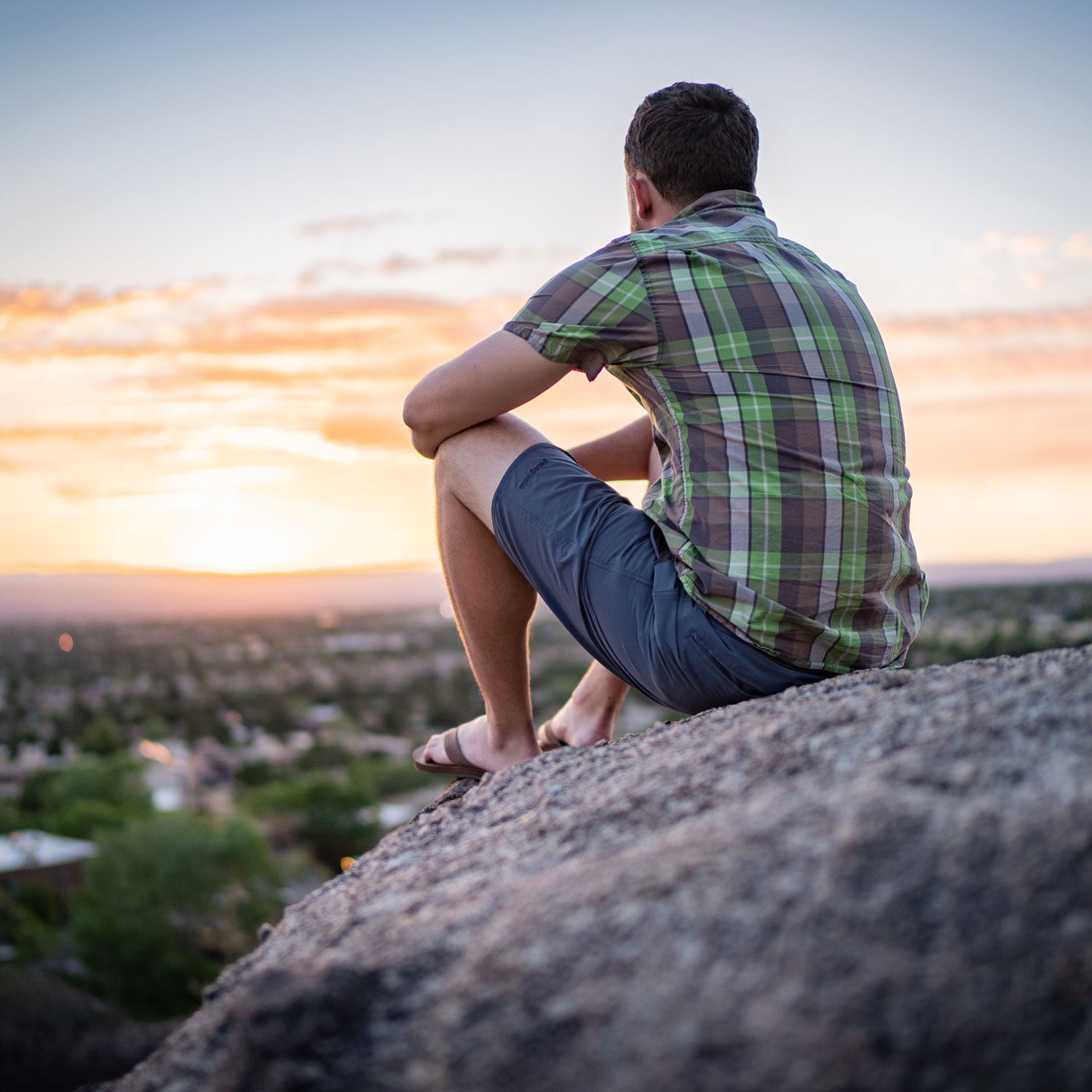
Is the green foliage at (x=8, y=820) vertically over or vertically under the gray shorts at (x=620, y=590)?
under

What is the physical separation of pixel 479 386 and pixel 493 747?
33.1 inches

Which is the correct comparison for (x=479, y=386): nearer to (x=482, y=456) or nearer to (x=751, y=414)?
(x=482, y=456)

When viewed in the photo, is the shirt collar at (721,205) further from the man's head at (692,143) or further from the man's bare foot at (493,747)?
the man's bare foot at (493,747)

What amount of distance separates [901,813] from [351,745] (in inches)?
1335

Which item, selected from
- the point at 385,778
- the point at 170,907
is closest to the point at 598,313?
the point at 170,907

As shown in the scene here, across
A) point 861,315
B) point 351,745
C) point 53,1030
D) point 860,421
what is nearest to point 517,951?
point 860,421

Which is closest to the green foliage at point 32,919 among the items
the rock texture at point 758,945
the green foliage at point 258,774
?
the green foliage at point 258,774

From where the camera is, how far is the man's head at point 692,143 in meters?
2.21

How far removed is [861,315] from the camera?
2127 millimetres

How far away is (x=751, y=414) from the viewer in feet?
6.47

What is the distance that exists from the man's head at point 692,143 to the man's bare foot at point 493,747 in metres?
1.20

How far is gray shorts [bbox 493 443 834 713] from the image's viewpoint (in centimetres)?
202

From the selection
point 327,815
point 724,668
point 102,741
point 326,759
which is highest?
point 724,668

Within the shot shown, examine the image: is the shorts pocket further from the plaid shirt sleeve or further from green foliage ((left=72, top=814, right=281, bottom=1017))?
green foliage ((left=72, top=814, right=281, bottom=1017))
